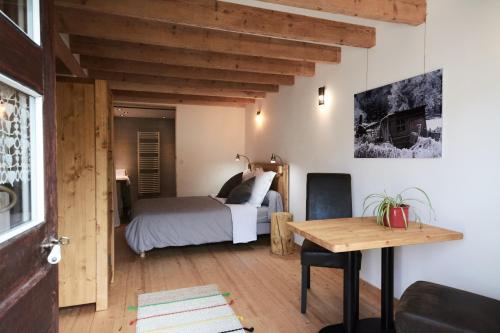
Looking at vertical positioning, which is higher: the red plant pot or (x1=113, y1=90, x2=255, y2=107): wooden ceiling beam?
(x1=113, y1=90, x2=255, y2=107): wooden ceiling beam

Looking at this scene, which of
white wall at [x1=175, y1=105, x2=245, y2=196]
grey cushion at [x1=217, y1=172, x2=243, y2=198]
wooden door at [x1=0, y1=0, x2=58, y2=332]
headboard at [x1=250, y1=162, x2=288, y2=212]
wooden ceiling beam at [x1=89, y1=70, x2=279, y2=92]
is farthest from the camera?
white wall at [x1=175, y1=105, x2=245, y2=196]

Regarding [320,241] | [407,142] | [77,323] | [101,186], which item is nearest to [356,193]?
[407,142]

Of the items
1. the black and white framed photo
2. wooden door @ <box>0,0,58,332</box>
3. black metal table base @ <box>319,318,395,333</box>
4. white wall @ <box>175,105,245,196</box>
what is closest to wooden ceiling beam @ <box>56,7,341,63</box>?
the black and white framed photo

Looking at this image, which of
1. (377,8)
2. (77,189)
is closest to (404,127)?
(377,8)

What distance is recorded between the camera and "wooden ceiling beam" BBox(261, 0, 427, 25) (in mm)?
2093

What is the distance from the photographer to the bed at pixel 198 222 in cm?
386

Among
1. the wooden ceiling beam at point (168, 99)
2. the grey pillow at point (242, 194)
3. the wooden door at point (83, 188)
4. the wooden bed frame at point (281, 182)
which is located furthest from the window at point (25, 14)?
the wooden ceiling beam at point (168, 99)

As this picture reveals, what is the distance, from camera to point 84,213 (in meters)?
2.54

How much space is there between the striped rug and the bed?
3.39 ft

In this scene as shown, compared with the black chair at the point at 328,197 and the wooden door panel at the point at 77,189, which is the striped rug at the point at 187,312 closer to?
the wooden door panel at the point at 77,189

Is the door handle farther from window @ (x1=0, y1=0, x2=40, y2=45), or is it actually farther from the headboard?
the headboard

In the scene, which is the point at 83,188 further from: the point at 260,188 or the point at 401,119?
the point at 401,119

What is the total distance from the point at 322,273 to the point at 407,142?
5.54 feet

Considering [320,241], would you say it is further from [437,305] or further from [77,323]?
[77,323]
